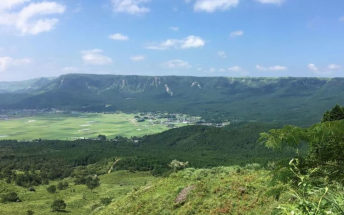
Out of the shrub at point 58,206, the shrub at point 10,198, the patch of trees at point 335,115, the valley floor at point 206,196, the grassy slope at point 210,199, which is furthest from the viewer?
the shrub at point 10,198

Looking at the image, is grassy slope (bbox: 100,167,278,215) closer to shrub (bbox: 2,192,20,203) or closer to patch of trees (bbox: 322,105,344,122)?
patch of trees (bbox: 322,105,344,122)

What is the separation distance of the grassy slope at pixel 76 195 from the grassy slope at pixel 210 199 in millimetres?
19492

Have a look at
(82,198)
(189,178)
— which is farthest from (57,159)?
(189,178)

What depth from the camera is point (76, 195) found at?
93.1m

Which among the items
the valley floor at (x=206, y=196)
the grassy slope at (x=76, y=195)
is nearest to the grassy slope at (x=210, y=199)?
the valley floor at (x=206, y=196)

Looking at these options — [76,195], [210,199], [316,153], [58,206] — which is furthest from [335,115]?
[76,195]

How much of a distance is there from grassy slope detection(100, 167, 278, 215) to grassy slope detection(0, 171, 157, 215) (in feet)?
63.9

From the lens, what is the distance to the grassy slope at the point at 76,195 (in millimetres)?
69875

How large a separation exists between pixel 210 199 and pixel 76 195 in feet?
241

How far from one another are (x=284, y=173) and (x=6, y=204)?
7639 cm

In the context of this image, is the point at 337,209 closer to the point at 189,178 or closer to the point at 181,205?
the point at 181,205

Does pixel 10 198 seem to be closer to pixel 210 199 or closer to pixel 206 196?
pixel 206 196

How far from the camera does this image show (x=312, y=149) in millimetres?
13602

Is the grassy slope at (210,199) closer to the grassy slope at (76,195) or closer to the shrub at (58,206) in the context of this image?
the grassy slope at (76,195)
